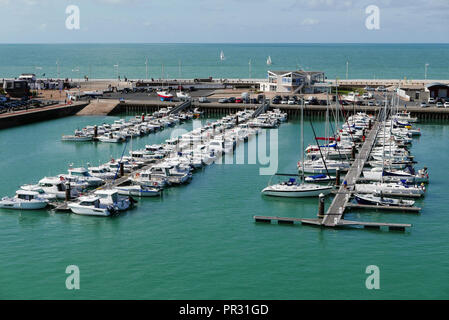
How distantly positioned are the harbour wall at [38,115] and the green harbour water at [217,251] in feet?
112

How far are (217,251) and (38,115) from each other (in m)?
60.4

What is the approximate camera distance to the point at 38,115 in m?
87.1

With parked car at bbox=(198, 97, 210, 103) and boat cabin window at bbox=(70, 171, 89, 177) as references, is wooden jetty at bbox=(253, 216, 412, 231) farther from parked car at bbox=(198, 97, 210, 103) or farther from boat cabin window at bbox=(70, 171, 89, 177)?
parked car at bbox=(198, 97, 210, 103)

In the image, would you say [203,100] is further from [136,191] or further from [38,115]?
[136,191]

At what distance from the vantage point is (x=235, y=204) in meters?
43.8

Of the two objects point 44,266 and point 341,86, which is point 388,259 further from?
point 341,86

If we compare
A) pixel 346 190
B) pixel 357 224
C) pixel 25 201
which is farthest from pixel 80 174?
pixel 357 224

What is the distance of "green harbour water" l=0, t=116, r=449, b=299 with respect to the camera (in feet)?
98.3

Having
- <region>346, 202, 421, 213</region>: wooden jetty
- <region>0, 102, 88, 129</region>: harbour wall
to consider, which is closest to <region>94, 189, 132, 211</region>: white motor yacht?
<region>346, 202, 421, 213</region>: wooden jetty

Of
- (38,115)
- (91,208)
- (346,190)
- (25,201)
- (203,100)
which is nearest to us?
(91,208)

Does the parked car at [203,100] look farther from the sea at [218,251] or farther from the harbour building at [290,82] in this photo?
the sea at [218,251]

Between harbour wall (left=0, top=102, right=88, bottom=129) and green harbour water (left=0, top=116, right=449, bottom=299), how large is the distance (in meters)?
34.0

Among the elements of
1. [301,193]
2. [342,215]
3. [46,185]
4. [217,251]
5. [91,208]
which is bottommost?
[217,251]

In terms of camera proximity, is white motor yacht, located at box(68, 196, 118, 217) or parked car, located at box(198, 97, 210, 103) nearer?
white motor yacht, located at box(68, 196, 118, 217)
